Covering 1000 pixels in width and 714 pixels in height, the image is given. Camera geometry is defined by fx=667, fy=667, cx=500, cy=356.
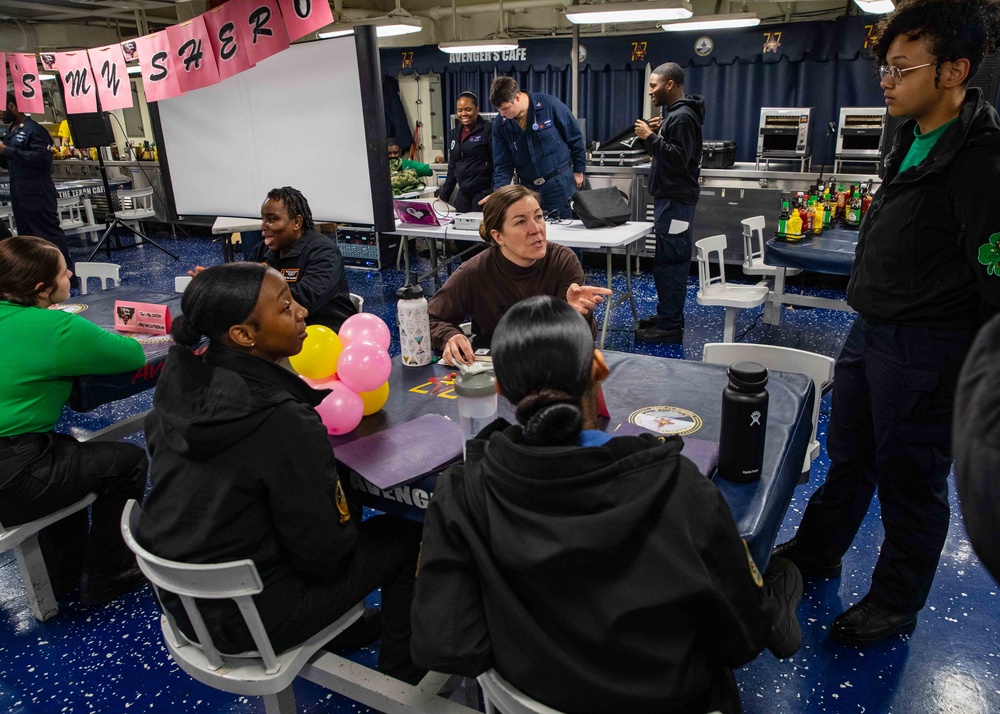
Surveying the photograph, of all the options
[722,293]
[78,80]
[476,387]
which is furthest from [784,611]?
[78,80]

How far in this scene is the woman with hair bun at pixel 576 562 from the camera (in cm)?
98

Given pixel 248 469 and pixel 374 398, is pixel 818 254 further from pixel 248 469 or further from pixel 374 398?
pixel 248 469

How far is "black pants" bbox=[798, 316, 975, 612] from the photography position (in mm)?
1765

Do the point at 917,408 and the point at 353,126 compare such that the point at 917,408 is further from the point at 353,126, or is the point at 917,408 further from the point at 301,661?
the point at 353,126

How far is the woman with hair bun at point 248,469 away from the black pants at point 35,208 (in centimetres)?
616

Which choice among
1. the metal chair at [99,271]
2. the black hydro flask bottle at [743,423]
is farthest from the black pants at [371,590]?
the metal chair at [99,271]

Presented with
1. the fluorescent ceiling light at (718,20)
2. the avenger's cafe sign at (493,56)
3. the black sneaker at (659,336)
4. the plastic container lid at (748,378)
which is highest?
the avenger's cafe sign at (493,56)

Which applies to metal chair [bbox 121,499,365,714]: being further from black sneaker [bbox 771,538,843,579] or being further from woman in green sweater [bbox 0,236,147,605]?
black sneaker [bbox 771,538,843,579]

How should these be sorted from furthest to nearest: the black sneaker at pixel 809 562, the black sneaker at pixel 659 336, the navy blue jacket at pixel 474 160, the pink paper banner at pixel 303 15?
the navy blue jacket at pixel 474 160
the black sneaker at pixel 659 336
the pink paper banner at pixel 303 15
the black sneaker at pixel 809 562

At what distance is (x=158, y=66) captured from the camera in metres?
4.18

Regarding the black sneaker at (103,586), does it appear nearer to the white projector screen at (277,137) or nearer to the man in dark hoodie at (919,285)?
the man in dark hoodie at (919,285)

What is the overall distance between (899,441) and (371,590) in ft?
4.88

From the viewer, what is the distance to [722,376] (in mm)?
2020

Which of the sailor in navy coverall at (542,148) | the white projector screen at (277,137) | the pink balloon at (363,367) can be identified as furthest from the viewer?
the sailor in navy coverall at (542,148)
